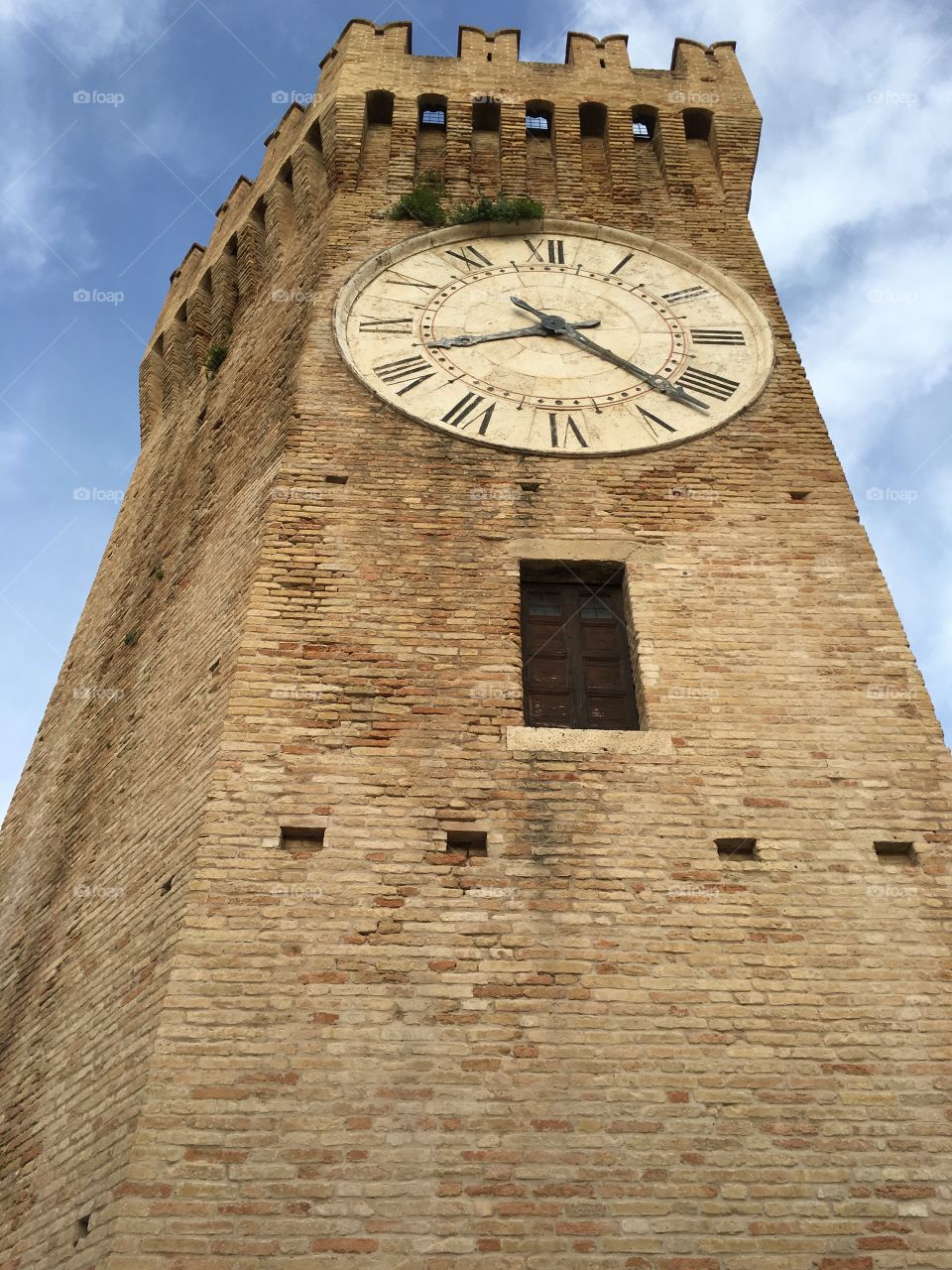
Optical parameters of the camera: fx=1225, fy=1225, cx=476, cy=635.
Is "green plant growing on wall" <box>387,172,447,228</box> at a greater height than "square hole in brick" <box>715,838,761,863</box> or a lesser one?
greater

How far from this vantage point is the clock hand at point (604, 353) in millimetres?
10000

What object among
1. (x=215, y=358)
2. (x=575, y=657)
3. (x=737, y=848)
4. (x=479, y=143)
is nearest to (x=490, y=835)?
(x=737, y=848)

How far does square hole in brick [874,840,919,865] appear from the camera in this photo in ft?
22.8

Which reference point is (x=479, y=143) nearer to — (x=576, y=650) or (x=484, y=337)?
(x=484, y=337)

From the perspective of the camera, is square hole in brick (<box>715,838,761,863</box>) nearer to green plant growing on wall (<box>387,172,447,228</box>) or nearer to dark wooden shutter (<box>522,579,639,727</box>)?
dark wooden shutter (<box>522,579,639,727</box>)

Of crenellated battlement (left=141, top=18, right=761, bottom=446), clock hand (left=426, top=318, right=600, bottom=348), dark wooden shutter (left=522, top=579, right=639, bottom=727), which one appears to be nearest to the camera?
dark wooden shutter (left=522, top=579, right=639, bottom=727)

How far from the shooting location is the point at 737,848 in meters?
6.97

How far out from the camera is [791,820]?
706cm

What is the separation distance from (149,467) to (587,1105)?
974 centimetres

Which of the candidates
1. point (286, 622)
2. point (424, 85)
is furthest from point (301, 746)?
point (424, 85)

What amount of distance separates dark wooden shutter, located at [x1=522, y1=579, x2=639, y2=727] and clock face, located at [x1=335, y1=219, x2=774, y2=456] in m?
1.36

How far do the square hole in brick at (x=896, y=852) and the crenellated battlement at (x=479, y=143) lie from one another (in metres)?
7.18

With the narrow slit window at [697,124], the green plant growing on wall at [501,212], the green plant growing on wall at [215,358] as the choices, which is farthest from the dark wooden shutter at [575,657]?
the narrow slit window at [697,124]

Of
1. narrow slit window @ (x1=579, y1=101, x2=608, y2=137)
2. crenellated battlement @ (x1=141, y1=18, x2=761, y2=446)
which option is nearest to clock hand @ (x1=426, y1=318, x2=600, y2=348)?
crenellated battlement @ (x1=141, y1=18, x2=761, y2=446)
